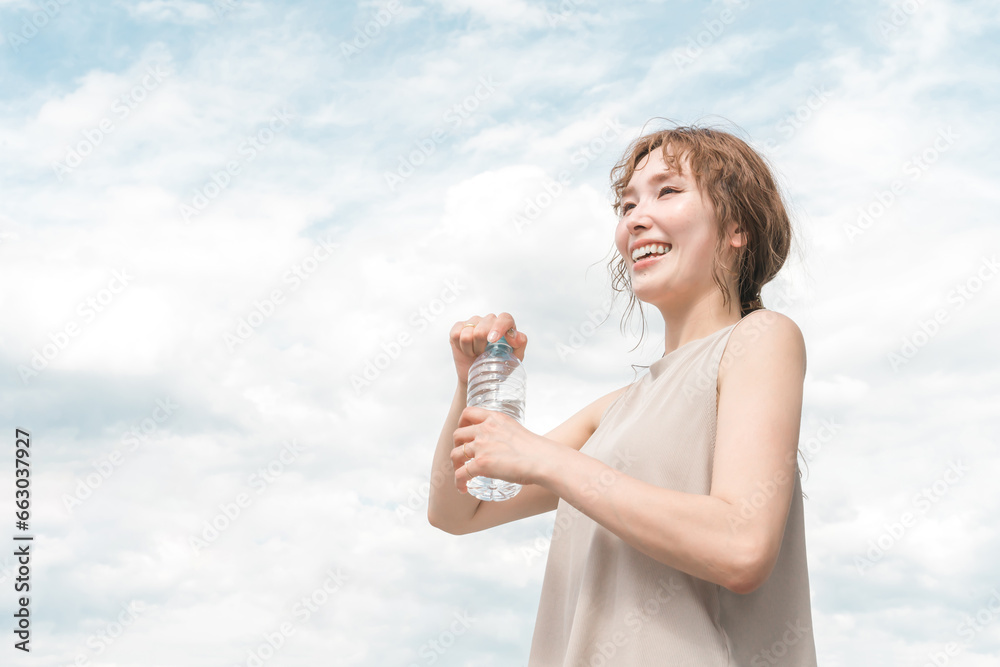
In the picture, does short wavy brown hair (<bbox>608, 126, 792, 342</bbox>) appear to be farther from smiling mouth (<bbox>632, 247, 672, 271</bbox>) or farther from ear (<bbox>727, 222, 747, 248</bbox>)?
smiling mouth (<bbox>632, 247, 672, 271</bbox>)

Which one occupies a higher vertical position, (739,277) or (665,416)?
(739,277)

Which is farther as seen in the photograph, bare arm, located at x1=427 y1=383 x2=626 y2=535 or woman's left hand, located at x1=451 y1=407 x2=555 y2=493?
bare arm, located at x1=427 y1=383 x2=626 y2=535

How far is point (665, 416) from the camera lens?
7.69 ft

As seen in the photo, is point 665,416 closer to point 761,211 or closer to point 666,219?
point 666,219

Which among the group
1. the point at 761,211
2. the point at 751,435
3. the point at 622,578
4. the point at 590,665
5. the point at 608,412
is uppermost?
the point at 761,211

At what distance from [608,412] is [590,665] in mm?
865

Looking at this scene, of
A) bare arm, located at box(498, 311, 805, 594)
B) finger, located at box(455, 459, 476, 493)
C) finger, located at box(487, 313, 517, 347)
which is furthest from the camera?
finger, located at box(487, 313, 517, 347)

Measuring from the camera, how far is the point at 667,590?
213 centimetres

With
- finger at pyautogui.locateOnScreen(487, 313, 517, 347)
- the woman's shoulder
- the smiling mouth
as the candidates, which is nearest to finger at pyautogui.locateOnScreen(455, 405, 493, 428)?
finger at pyautogui.locateOnScreen(487, 313, 517, 347)

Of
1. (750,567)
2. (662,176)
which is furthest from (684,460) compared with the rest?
(662,176)

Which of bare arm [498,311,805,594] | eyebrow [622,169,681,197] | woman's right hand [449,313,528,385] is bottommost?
bare arm [498,311,805,594]

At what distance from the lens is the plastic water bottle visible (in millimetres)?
2705

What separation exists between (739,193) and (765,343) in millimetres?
706

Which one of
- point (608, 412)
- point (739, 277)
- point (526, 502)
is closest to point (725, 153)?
point (739, 277)
